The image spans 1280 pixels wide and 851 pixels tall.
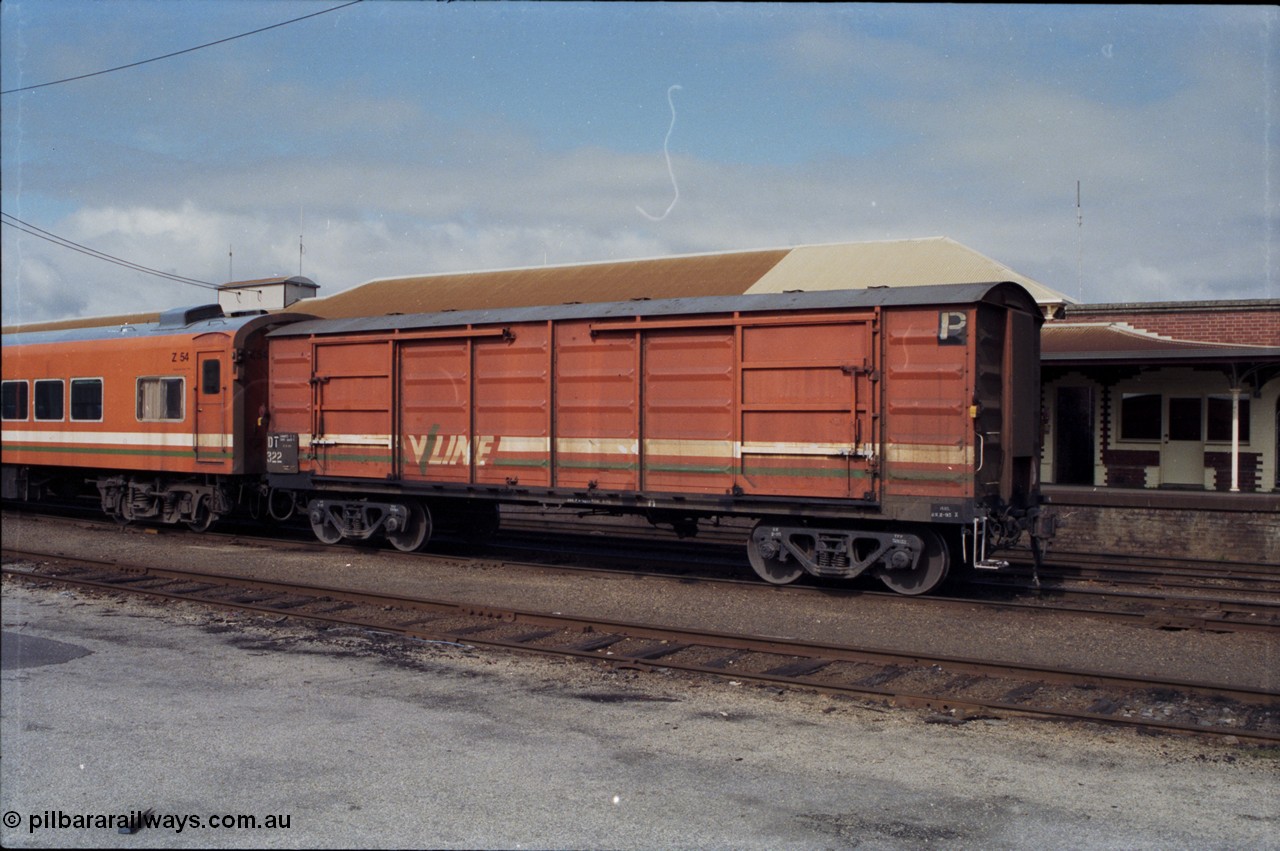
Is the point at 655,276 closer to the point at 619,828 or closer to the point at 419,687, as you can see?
the point at 419,687

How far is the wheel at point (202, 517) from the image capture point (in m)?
17.3

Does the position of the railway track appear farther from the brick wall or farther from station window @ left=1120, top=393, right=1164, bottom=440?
station window @ left=1120, top=393, right=1164, bottom=440

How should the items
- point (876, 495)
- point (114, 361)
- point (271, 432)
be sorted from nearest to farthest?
point (876, 495)
point (271, 432)
point (114, 361)

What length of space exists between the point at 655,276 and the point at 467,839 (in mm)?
27833

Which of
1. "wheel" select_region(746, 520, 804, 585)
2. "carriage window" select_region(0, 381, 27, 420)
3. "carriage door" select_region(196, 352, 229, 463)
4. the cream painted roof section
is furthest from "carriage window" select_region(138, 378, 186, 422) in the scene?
the cream painted roof section

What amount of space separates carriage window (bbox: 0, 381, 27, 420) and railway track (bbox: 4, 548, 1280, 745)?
29.8 ft

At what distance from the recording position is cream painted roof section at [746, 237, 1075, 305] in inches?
1039

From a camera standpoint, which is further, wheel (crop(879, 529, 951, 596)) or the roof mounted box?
the roof mounted box

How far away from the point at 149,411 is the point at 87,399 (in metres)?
1.88

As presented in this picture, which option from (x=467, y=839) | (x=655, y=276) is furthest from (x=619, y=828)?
(x=655, y=276)

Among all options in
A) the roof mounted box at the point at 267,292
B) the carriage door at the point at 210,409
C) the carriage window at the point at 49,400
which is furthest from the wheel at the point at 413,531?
the roof mounted box at the point at 267,292

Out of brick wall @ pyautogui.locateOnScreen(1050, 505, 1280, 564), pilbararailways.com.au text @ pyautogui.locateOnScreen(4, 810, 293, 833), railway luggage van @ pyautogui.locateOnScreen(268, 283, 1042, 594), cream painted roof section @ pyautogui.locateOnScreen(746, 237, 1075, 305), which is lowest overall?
pilbararailways.com.au text @ pyautogui.locateOnScreen(4, 810, 293, 833)

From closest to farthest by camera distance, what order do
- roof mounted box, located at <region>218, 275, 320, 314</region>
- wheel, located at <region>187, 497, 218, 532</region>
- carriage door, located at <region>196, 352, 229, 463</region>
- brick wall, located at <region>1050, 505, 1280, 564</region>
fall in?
1. carriage door, located at <region>196, 352, 229, 463</region>
2. wheel, located at <region>187, 497, 218, 532</region>
3. brick wall, located at <region>1050, 505, 1280, 564</region>
4. roof mounted box, located at <region>218, 275, 320, 314</region>

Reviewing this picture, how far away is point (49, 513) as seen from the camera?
21297 mm
